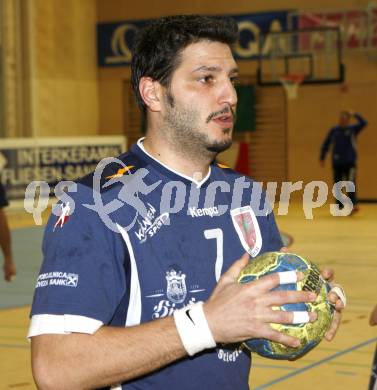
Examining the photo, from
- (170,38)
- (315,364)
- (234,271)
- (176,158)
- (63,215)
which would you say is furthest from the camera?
(315,364)

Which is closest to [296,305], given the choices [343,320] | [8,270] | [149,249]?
[149,249]

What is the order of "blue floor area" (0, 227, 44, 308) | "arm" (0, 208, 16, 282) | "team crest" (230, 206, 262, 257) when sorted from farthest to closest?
"blue floor area" (0, 227, 44, 308) → "arm" (0, 208, 16, 282) → "team crest" (230, 206, 262, 257)

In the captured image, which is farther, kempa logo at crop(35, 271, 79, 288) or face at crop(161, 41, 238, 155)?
face at crop(161, 41, 238, 155)

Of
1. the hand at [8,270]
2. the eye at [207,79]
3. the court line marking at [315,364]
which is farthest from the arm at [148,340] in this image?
the hand at [8,270]

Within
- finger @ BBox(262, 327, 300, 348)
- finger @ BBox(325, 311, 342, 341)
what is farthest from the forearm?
finger @ BBox(325, 311, 342, 341)

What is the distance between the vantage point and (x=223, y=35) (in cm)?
314

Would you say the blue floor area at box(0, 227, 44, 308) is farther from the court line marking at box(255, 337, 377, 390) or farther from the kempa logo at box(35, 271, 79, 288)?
the kempa logo at box(35, 271, 79, 288)

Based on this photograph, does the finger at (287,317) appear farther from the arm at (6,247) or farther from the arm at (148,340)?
the arm at (6,247)

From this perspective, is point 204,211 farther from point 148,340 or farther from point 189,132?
point 148,340

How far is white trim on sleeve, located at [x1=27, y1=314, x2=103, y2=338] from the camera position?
263cm

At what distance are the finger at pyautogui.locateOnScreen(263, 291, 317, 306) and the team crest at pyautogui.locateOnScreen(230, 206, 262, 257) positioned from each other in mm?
719

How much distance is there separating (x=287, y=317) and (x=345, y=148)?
61.0 feet

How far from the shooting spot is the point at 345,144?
20.7m

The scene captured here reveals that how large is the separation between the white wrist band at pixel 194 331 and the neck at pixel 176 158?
77cm
